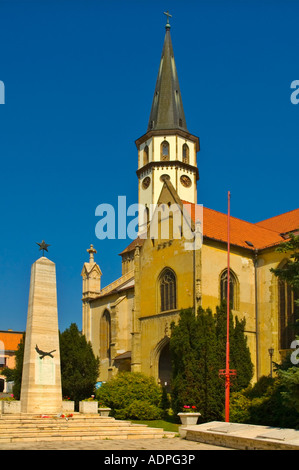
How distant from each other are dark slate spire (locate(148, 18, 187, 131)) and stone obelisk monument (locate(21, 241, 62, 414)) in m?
36.0

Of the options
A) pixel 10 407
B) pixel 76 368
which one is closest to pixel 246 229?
pixel 76 368

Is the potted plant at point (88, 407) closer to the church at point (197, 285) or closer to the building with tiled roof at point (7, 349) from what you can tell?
the church at point (197, 285)

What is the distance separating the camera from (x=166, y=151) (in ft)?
202

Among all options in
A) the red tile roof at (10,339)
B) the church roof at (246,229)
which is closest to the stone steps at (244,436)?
the church roof at (246,229)

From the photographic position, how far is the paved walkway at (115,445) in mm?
18469

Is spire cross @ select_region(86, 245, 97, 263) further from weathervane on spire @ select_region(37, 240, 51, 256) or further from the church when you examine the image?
weathervane on spire @ select_region(37, 240, 51, 256)

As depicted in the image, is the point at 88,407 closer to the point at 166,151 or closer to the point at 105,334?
the point at 105,334

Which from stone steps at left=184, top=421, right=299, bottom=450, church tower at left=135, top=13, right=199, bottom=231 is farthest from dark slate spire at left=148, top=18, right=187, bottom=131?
stone steps at left=184, top=421, right=299, bottom=450

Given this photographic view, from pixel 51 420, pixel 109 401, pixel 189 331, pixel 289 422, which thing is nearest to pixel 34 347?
pixel 51 420

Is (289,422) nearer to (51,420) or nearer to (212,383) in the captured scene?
(212,383)

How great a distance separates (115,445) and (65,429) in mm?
4639

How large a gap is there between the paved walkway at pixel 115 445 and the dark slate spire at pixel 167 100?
45.2 m

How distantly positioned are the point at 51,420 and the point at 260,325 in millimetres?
16927

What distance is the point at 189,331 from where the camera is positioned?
109 feet
